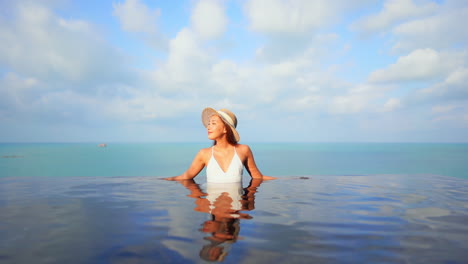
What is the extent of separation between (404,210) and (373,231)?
167 centimetres

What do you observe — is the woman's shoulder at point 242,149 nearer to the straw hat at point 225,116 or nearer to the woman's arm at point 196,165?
the straw hat at point 225,116

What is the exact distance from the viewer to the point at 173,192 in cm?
632

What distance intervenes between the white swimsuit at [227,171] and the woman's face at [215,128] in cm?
44

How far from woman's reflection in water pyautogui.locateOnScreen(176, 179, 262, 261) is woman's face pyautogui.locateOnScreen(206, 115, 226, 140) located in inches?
49.9

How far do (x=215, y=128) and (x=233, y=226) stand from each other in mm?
3364

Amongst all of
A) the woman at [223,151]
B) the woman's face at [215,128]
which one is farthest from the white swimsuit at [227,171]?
the woman's face at [215,128]

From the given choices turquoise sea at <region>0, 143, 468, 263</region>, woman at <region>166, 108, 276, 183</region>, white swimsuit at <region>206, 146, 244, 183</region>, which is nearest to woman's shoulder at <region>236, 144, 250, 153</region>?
woman at <region>166, 108, 276, 183</region>

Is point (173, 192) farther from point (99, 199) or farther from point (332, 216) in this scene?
point (332, 216)

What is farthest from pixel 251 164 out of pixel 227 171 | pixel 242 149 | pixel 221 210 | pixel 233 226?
pixel 233 226

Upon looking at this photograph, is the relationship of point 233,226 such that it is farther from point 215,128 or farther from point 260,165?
point 260,165

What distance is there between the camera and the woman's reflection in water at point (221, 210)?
279 centimetres

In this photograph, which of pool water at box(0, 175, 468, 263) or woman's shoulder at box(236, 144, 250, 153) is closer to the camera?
pool water at box(0, 175, 468, 263)

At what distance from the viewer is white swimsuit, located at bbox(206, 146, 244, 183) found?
6.67 meters

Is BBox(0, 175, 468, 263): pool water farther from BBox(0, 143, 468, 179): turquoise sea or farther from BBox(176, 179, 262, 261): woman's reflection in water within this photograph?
BBox(0, 143, 468, 179): turquoise sea
